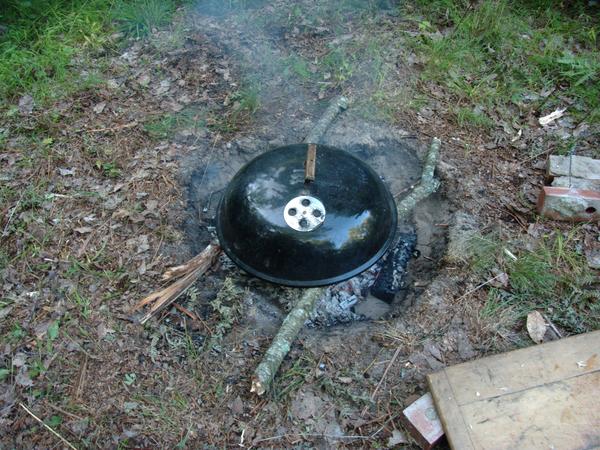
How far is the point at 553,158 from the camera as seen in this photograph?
A: 13.3ft

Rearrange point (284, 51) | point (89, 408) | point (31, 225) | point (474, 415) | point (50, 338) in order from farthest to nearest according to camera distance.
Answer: point (284, 51)
point (31, 225)
point (50, 338)
point (89, 408)
point (474, 415)

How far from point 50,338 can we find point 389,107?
344 centimetres

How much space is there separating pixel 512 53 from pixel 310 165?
3252 mm

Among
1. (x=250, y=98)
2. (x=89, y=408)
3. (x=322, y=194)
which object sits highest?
(x=322, y=194)

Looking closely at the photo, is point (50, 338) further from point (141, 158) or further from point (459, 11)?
point (459, 11)

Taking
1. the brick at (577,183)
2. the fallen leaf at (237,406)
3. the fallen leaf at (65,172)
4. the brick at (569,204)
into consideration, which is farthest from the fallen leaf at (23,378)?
the brick at (577,183)

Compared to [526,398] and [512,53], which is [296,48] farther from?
[526,398]

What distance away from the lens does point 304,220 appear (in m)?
2.98

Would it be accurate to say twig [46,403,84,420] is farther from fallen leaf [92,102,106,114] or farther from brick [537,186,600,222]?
brick [537,186,600,222]

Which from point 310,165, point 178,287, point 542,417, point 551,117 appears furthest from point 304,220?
point 551,117

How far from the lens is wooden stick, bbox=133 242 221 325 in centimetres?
322

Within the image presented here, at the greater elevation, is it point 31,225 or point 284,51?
point 284,51

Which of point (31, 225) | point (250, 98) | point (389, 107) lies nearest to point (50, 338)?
point (31, 225)

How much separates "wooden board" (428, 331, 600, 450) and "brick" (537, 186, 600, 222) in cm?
109
